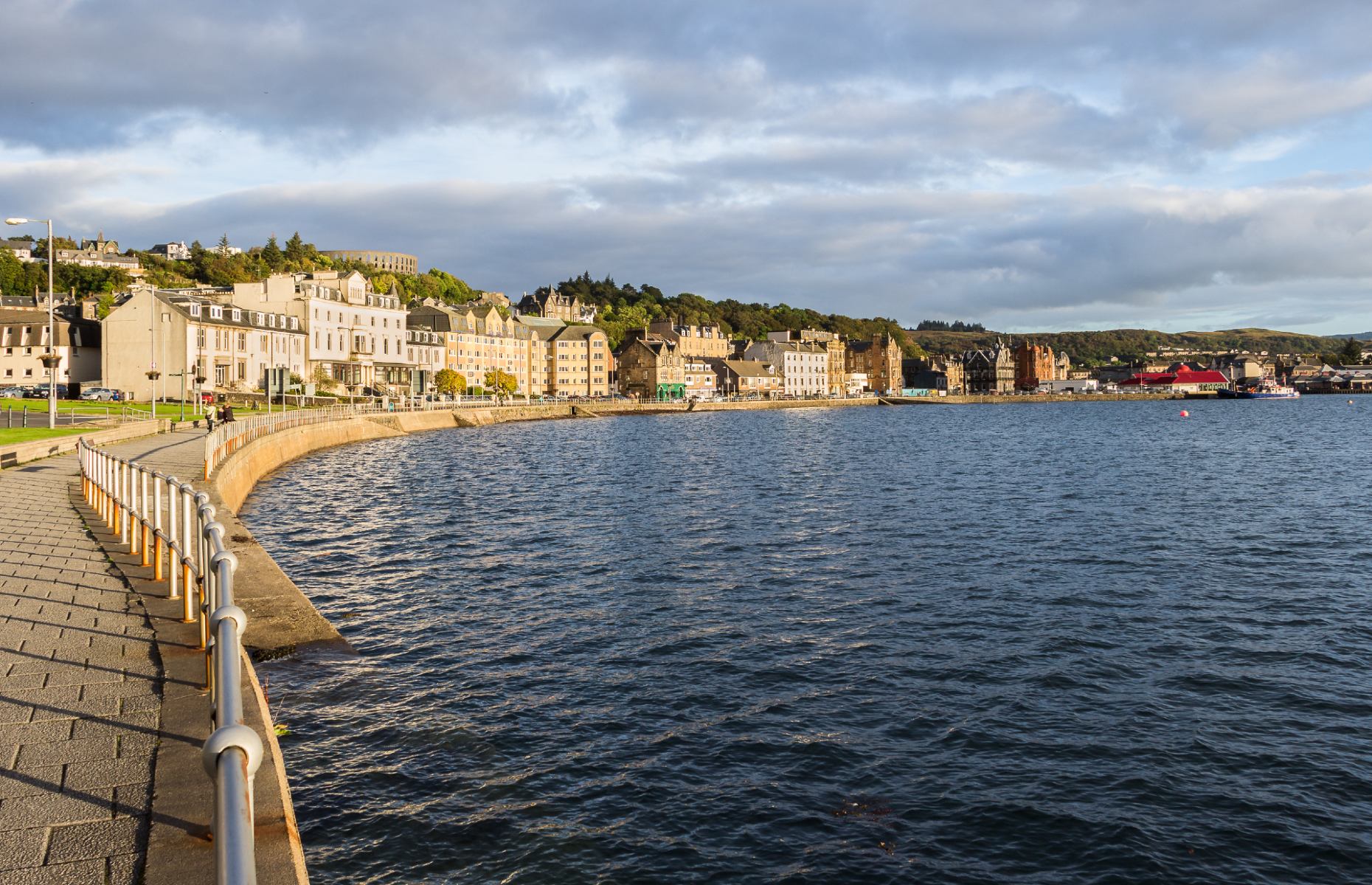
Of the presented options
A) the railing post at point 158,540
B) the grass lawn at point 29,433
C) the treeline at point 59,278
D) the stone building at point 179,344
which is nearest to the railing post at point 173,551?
the railing post at point 158,540

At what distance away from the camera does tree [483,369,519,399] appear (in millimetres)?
155137

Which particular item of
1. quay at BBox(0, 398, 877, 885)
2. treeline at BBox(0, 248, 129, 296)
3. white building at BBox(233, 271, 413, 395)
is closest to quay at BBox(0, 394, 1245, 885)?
quay at BBox(0, 398, 877, 885)

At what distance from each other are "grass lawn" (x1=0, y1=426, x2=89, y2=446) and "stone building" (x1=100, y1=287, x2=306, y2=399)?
37.2 meters

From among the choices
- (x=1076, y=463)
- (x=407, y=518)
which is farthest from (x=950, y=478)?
(x=407, y=518)

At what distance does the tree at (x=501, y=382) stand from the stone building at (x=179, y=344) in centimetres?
5771

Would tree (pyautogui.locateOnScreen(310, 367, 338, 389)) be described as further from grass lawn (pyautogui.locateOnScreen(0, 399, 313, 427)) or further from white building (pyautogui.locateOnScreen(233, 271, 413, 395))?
grass lawn (pyautogui.locateOnScreen(0, 399, 313, 427))

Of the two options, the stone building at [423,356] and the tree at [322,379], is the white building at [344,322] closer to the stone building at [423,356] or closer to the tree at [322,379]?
the tree at [322,379]

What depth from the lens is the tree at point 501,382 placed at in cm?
15514

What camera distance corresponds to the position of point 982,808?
11.9 metres

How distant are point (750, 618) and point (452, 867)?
1145 cm

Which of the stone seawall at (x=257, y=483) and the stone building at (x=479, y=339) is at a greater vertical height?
the stone building at (x=479, y=339)

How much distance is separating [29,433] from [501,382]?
114197 mm

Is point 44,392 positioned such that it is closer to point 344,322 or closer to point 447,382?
point 344,322

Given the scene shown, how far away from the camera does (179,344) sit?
8725cm
